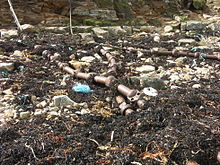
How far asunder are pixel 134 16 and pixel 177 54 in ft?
26.6

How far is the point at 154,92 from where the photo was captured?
5.00m

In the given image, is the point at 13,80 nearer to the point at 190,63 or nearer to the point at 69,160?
Answer: the point at 69,160

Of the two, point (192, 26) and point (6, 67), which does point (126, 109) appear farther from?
point (192, 26)

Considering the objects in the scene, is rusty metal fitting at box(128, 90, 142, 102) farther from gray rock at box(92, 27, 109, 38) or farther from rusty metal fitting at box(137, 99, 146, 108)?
gray rock at box(92, 27, 109, 38)

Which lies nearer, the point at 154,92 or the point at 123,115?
the point at 123,115

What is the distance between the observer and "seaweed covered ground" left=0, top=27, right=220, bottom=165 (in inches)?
118

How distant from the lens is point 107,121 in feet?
13.2

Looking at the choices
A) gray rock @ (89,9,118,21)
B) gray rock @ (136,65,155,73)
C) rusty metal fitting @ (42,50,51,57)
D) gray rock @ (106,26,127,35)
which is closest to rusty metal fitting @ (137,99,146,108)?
gray rock @ (136,65,155,73)

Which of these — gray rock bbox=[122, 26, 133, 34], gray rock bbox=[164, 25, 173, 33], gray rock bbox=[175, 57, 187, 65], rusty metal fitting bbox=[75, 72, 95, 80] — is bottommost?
gray rock bbox=[164, 25, 173, 33]

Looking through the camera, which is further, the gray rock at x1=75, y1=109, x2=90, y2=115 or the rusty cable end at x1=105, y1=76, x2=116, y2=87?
the rusty cable end at x1=105, y1=76, x2=116, y2=87

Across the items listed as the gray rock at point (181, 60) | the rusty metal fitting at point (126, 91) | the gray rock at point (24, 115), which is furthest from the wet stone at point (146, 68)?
the gray rock at point (24, 115)

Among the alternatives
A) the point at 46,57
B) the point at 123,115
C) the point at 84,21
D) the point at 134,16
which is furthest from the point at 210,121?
the point at 134,16

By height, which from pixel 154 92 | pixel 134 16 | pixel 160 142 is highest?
pixel 160 142

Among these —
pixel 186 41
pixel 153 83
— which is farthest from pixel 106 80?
pixel 186 41
